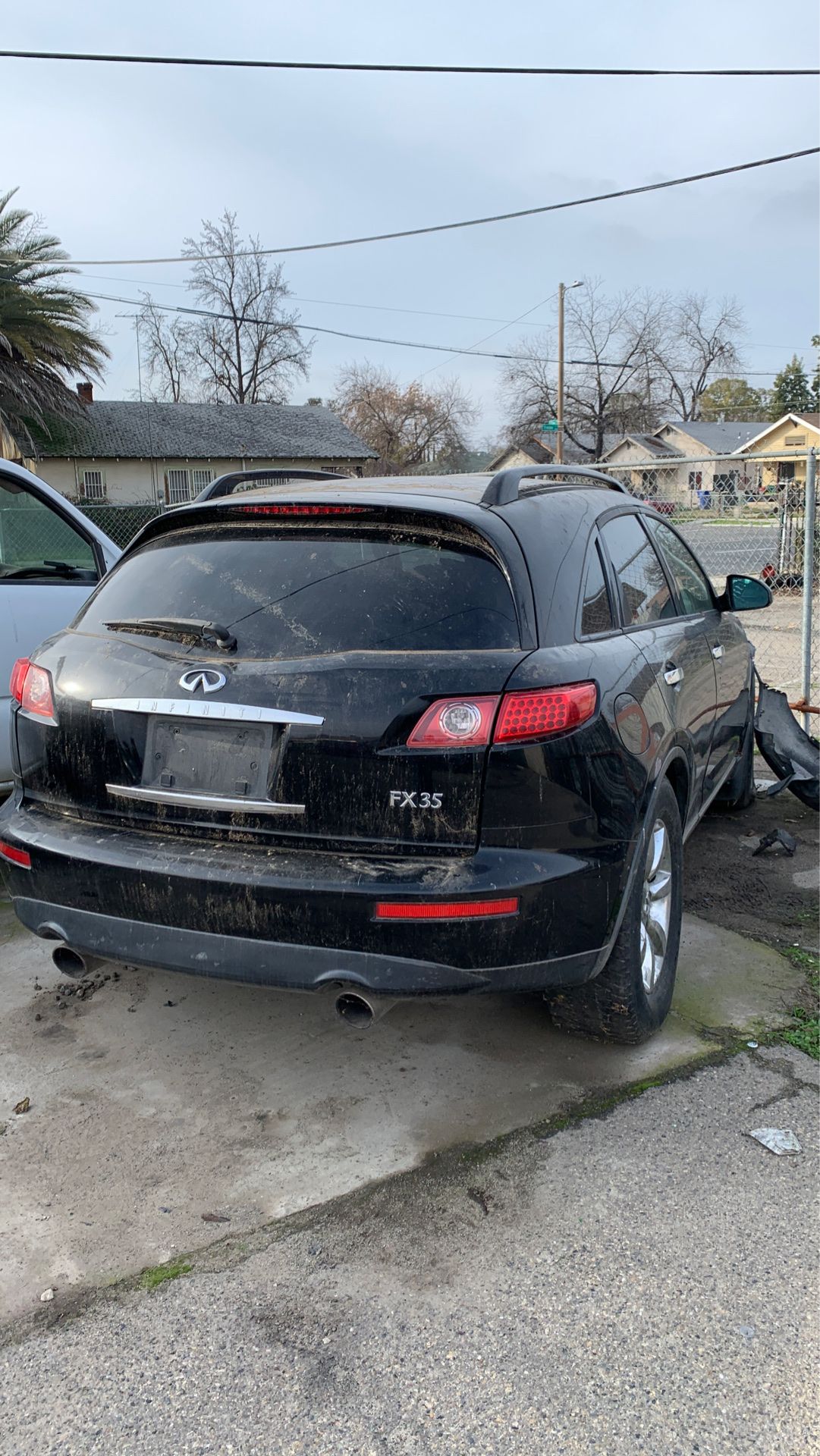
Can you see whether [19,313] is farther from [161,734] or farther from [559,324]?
[161,734]

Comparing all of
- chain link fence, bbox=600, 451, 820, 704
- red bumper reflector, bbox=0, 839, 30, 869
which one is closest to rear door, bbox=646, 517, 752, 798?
chain link fence, bbox=600, 451, 820, 704

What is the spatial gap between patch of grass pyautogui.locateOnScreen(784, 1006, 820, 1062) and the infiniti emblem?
2.18 m

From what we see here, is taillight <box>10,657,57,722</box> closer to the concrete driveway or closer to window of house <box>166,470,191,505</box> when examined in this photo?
the concrete driveway

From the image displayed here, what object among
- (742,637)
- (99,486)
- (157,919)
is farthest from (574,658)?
(99,486)

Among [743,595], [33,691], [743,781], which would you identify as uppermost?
[743,595]

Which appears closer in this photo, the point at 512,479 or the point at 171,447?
the point at 512,479

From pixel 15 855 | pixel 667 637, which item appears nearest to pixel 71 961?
pixel 15 855

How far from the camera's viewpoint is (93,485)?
127ft

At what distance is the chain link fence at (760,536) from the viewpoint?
944cm

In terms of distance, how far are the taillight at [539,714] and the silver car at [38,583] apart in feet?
9.07

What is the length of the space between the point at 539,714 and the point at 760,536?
18299 mm

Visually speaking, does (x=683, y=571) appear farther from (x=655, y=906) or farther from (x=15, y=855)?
(x=15, y=855)

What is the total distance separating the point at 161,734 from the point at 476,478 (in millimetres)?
1393

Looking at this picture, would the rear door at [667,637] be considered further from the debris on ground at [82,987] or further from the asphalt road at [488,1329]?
the debris on ground at [82,987]
